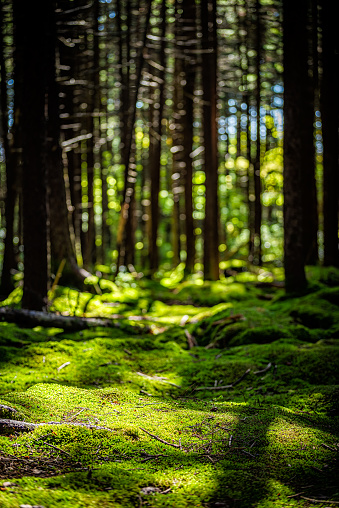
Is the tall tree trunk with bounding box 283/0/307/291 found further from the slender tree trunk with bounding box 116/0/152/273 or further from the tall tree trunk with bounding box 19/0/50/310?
the tall tree trunk with bounding box 19/0/50/310

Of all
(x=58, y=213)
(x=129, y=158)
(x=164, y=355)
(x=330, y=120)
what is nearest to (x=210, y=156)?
(x=129, y=158)

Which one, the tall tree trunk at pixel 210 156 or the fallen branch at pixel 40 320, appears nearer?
the fallen branch at pixel 40 320

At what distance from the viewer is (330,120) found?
1202 cm

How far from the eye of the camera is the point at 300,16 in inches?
336

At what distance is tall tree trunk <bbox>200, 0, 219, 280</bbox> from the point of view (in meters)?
13.4

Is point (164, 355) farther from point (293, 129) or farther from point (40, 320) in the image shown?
point (293, 129)

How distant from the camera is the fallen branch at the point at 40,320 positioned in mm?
6302

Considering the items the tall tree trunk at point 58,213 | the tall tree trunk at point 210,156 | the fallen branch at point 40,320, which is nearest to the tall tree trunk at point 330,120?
the tall tree trunk at point 210,156

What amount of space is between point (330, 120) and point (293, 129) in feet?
14.2

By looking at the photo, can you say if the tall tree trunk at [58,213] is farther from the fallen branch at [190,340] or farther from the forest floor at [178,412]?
the fallen branch at [190,340]

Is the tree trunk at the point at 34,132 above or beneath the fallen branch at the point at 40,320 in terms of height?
above

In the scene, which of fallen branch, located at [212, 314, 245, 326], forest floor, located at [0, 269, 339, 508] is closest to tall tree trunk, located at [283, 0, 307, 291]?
forest floor, located at [0, 269, 339, 508]

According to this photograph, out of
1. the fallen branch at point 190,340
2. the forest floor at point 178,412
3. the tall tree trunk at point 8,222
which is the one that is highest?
the tall tree trunk at point 8,222

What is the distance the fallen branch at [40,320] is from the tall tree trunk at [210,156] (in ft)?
25.4
